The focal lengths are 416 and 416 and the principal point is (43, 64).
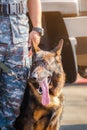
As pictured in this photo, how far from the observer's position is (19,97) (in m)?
2.17

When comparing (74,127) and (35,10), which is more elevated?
(35,10)

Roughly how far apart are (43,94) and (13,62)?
9.3 inches

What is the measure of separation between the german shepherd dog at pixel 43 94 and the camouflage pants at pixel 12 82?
0.18ft

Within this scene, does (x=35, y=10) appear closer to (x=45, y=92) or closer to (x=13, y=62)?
(x=13, y=62)

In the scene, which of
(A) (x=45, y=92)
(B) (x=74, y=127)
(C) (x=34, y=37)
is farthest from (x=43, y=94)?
(B) (x=74, y=127)

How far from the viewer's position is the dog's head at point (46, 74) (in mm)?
2129

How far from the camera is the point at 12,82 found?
2.13 metres

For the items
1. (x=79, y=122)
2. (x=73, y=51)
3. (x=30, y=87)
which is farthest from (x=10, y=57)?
(x=73, y=51)

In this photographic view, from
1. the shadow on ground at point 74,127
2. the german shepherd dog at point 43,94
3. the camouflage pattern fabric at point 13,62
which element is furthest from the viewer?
the shadow on ground at point 74,127

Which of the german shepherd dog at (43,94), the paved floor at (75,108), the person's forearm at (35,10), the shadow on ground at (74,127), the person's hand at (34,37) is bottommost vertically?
the paved floor at (75,108)

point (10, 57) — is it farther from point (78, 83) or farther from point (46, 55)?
point (78, 83)

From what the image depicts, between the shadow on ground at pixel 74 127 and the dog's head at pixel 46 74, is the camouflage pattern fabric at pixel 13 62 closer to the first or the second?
the dog's head at pixel 46 74

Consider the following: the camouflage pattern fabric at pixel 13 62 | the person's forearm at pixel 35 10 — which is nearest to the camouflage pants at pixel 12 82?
the camouflage pattern fabric at pixel 13 62

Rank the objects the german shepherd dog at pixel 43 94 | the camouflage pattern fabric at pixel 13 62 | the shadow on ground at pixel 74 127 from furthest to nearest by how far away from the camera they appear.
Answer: the shadow on ground at pixel 74 127, the german shepherd dog at pixel 43 94, the camouflage pattern fabric at pixel 13 62
